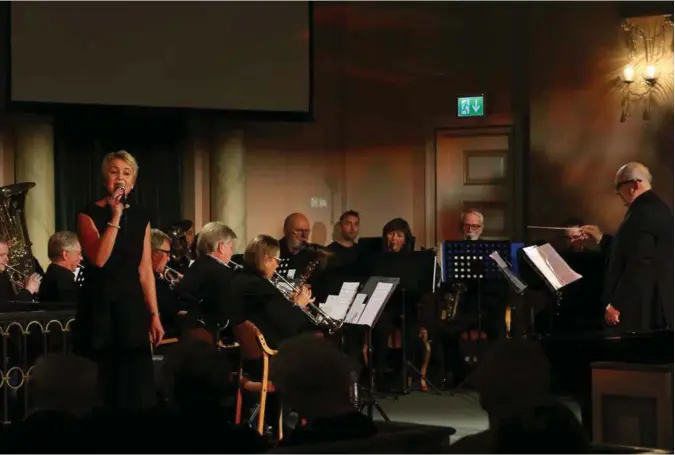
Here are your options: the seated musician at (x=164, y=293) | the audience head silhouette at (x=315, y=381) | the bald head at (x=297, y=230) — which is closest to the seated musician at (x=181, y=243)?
the bald head at (x=297, y=230)

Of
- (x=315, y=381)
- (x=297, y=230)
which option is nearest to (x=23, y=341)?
(x=315, y=381)

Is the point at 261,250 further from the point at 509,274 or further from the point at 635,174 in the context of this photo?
the point at 509,274

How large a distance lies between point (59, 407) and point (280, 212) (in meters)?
8.27

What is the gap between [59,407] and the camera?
2.95 m

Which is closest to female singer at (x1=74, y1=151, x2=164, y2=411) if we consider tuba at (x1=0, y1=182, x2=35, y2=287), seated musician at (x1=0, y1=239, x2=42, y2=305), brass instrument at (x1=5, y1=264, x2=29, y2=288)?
seated musician at (x1=0, y1=239, x2=42, y2=305)

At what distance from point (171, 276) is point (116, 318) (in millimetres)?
2668

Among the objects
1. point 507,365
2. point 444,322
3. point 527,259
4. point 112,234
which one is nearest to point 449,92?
point 444,322

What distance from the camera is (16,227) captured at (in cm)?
867

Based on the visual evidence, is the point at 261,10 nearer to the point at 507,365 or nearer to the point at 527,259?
the point at 527,259

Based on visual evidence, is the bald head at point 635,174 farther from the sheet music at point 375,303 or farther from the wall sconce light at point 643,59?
the wall sconce light at point 643,59

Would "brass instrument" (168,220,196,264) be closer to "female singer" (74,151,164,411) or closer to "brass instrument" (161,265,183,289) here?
"brass instrument" (161,265,183,289)

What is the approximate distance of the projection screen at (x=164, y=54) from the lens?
934 cm

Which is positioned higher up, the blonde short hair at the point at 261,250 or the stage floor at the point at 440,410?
the blonde short hair at the point at 261,250

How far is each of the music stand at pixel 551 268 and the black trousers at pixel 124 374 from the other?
3.19m
